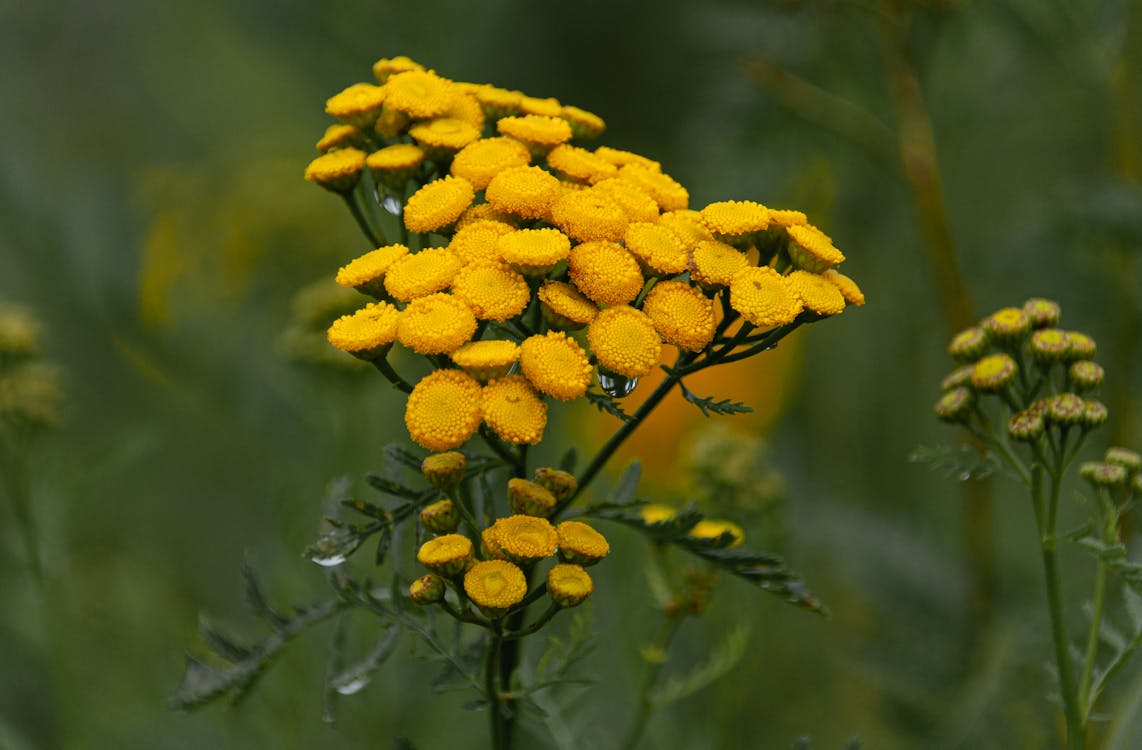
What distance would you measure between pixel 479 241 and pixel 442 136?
188 millimetres

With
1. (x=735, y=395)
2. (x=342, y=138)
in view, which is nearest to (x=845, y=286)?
(x=342, y=138)

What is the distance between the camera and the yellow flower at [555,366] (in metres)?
1.09

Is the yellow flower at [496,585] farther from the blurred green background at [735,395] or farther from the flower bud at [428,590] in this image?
the blurred green background at [735,395]

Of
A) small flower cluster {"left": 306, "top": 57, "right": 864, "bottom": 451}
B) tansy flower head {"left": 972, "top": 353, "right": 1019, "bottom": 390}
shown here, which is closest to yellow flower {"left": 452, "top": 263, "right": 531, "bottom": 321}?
small flower cluster {"left": 306, "top": 57, "right": 864, "bottom": 451}

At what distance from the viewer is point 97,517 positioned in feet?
11.2

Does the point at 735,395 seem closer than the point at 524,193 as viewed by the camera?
No

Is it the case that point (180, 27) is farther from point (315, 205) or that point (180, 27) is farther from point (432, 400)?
point (432, 400)

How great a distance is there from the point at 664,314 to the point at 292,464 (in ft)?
6.29

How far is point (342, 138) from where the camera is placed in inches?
54.9

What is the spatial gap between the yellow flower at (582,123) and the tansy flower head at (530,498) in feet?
1.81

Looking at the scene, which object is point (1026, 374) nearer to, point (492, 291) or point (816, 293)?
point (816, 293)

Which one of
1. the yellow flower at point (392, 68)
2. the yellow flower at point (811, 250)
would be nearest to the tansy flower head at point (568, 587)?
the yellow flower at point (811, 250)

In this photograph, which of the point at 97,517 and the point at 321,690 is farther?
the point at 97,517

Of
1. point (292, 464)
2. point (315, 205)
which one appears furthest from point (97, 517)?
point (315, 205)
